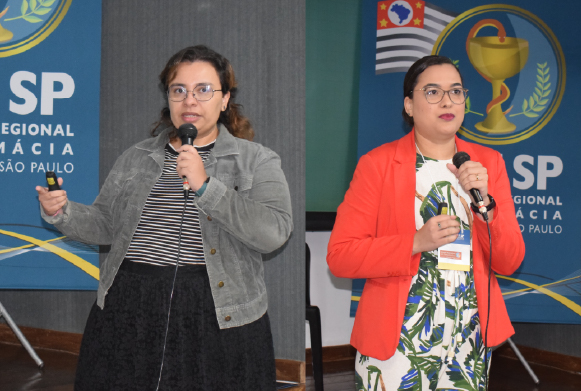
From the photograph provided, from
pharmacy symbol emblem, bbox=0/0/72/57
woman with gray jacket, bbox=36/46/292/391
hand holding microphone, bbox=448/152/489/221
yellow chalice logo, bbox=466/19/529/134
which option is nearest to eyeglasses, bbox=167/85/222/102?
woman with gray jacket, bbox=36/46/292/391

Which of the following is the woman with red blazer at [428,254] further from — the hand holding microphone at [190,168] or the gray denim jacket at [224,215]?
the hand holding microphone at [190,168]

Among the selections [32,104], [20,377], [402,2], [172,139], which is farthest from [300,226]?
[20,377]

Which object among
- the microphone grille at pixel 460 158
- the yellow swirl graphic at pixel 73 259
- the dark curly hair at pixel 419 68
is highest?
the dark curly hair at pixel 419 68

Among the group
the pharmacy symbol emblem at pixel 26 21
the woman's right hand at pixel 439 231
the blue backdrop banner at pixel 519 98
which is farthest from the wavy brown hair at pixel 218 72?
the blue backdrop banner at pixel 519 98

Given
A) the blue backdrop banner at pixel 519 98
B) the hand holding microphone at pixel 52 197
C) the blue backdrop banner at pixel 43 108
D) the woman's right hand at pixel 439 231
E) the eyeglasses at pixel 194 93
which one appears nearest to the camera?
the woman's right hand at pixel 439 231

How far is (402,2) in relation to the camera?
11.5 feet

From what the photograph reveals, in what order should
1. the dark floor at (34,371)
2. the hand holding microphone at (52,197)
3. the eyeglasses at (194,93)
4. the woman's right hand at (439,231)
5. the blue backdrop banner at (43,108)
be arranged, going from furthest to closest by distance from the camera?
1. the dark floor at (34,371)
2. the blue backdrop banner at (43,108)
3. the eyeglasses at (194,93)
4. the hand holding microphone at (52,197)
5. the woman's right hand at (439,231)

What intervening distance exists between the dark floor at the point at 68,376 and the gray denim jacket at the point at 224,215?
6.52ft

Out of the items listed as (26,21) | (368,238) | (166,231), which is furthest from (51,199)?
(26,21)

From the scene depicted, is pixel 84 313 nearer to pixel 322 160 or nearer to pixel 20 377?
pixel 20 377

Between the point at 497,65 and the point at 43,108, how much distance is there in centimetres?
274

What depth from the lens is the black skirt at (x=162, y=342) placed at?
1416 mm

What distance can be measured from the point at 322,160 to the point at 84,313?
2.03 m

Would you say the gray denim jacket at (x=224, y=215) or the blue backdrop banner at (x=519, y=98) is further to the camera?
the blue backdrop banner at (x=519, y=98)
